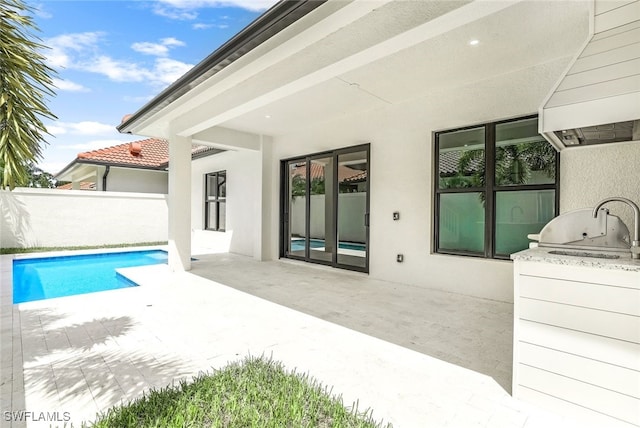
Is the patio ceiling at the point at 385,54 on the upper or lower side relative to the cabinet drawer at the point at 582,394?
upper

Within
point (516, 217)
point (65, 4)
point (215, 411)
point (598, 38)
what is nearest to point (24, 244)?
point (65, 4)

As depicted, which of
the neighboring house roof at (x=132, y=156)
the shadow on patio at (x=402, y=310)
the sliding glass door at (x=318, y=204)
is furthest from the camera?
the neighboring house roof at (x=132, y=156)

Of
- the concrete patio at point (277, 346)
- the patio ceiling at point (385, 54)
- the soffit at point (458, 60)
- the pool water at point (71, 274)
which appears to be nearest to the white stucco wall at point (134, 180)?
the pool water at point (71, 274)

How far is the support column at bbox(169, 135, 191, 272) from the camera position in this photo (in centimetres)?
759

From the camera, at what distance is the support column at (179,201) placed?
24.9 ft

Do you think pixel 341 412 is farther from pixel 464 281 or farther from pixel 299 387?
pixel 464 281

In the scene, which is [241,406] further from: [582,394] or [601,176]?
[601,176]

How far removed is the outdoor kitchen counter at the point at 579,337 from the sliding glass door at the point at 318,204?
557 cm

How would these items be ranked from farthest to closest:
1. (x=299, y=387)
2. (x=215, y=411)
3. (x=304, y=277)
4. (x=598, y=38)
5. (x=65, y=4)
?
(x=304, y=277) → (x=65, y=4) → (x=598, y=38) → (x=299, y=387) → (x=215, y=411)

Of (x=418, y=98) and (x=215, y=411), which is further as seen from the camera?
(x=418, y=98)

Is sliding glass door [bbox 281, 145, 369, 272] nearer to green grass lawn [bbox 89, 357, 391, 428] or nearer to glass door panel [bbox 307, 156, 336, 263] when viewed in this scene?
glass door panel [bbox 307, 156, 336, 263]

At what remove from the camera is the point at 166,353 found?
3.31m

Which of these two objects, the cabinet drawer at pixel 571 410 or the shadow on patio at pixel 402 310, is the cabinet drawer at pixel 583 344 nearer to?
the cabinet drawer at pixel 571 410

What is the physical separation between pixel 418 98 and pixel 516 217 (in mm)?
2852
